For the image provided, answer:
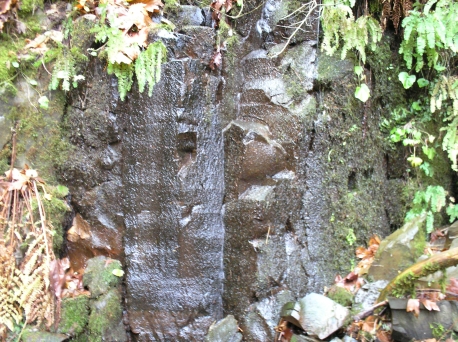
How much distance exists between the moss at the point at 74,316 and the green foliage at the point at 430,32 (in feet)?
14.8

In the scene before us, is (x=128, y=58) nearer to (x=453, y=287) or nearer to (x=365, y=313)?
(x=365, y=313)

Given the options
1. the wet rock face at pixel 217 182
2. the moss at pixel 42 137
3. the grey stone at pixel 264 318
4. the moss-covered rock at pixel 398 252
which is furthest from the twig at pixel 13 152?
the moss-covered rock at pixel 398 252

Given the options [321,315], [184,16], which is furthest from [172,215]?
[184,16]

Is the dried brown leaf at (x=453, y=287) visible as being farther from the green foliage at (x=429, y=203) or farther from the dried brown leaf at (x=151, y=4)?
the dried brown leaf at (x=151, y=4)

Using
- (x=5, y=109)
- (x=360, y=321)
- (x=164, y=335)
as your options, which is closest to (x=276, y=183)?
(x=360, y=321)

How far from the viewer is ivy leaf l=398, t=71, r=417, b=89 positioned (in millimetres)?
5270

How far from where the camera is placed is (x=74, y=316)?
4.26 meters

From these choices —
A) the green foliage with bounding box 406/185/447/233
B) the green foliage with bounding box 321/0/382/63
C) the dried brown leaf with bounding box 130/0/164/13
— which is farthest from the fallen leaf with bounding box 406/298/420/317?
the dried brown leaf with bounding box 130/0/164/13

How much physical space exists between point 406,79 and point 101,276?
4206 mm

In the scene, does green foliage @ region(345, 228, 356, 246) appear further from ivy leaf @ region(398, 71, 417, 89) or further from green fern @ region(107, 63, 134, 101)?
green fern @ region(107, 63, 134, 101)

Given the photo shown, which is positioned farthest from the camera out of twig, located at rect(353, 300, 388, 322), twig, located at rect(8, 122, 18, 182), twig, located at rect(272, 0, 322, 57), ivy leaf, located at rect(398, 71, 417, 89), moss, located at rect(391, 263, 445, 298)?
ivy leaf, located at rect(398, 71, 417, 89)

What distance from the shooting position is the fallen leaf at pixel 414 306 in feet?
12.2

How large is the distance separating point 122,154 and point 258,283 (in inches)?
77.6

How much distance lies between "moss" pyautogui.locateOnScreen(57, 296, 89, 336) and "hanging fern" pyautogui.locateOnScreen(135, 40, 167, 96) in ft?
7.20
